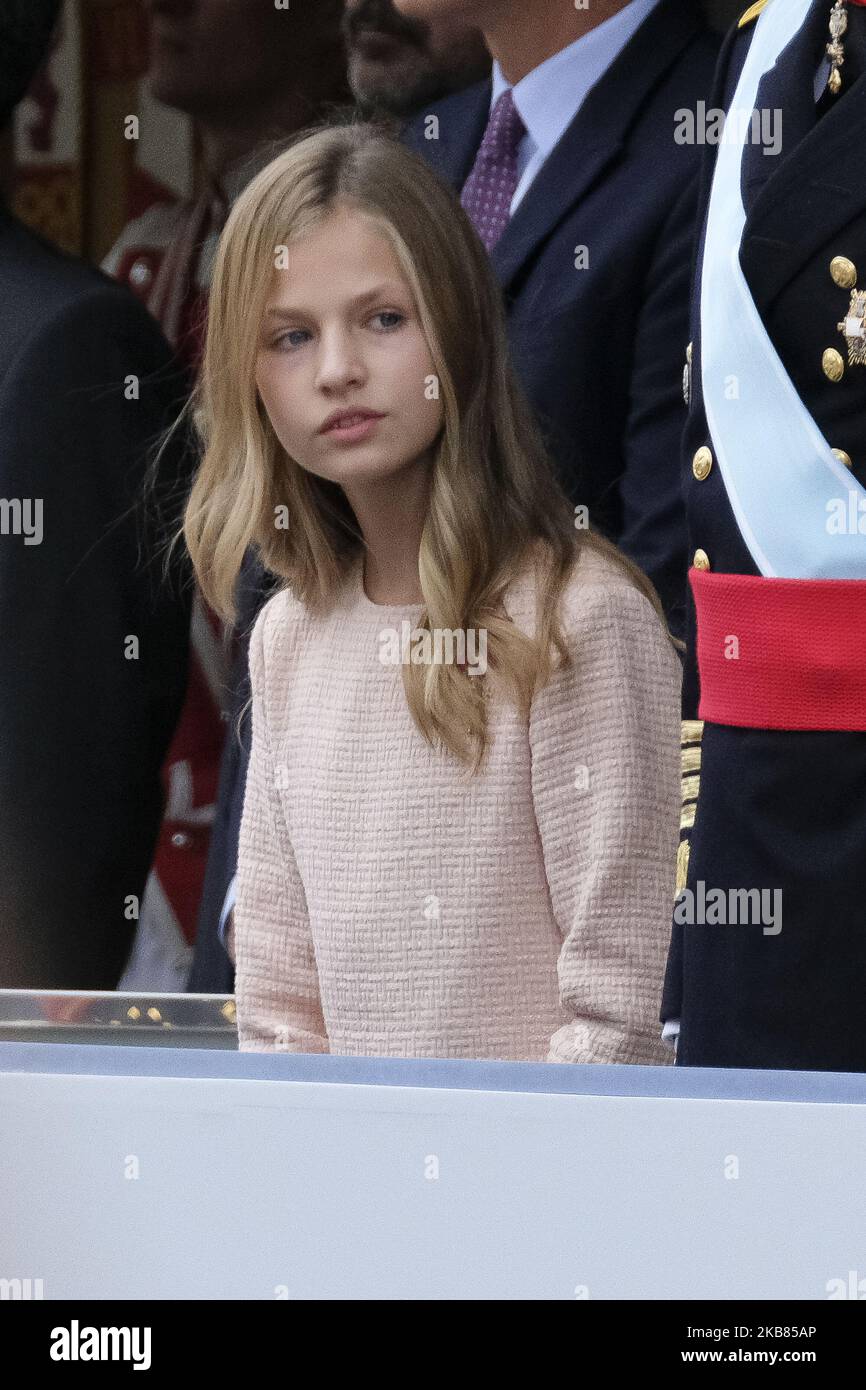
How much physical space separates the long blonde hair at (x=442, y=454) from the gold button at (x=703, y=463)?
0.16 meters

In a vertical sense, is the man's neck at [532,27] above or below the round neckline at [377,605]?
above

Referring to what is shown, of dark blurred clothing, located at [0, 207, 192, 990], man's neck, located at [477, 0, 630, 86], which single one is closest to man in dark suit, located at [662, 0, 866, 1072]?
man's neck, located at [477, 0, 630, 86]

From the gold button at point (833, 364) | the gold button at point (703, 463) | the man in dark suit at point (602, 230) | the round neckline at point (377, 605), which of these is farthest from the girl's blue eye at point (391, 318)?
the gold button at point (833, 364)

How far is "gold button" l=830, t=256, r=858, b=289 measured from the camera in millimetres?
1586

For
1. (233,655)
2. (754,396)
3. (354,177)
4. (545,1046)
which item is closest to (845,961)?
(545,1046)

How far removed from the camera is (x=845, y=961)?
1657 millimetres

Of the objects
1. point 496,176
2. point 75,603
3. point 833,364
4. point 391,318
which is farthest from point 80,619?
point 833,364

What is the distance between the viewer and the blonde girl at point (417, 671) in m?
1.82

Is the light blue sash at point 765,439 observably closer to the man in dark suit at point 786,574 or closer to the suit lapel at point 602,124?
the man in dark suit at point 786,574

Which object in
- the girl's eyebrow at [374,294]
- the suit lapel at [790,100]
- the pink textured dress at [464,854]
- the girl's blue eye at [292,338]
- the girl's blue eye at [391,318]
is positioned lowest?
the pink textured dress at [464,854]

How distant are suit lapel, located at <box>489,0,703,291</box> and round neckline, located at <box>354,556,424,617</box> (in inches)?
13.2

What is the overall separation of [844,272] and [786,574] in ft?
0.85

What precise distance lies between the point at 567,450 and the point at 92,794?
64 centimetres
